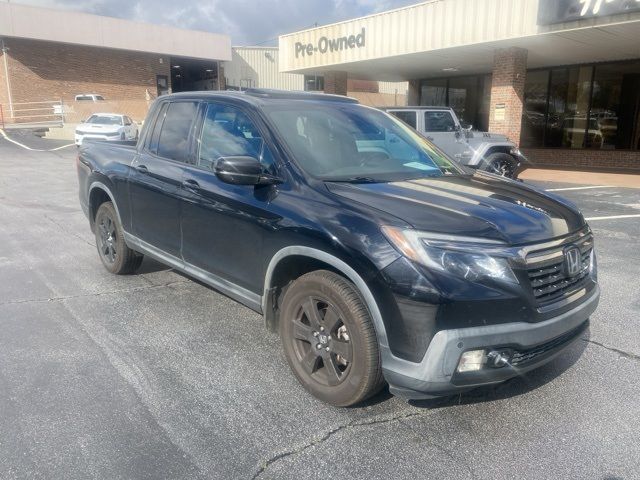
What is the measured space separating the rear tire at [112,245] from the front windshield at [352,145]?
96.5 inches

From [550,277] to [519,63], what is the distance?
13.8m

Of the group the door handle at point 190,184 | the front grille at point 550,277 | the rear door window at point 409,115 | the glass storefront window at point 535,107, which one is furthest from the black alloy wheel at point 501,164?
the front grille at point 550,277

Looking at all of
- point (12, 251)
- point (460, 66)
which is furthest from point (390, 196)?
point (460, 66)

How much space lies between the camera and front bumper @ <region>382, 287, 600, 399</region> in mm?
2553

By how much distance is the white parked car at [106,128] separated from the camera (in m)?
21.6

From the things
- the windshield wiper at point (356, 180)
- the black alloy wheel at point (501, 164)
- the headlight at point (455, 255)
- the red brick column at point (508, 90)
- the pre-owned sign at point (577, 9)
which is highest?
the pre-owned sign at point (577, 9)

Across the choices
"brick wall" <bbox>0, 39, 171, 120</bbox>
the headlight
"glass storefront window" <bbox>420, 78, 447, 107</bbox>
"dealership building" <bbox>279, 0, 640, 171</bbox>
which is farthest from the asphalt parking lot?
"brick wall" <bbox>0, 39, 171, 120</bbox>

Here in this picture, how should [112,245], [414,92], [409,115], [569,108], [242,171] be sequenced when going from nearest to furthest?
[242,171] → [112,245] → [409,115] → [569,108] → [414,92]

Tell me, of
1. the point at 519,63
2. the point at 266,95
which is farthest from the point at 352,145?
the point at 519,63

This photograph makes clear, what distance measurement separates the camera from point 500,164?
12.7 meters

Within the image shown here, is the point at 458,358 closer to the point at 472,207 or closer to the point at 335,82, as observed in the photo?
the point at 472,207

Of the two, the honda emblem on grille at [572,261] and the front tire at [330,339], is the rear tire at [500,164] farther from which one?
the front tire at [330,339]

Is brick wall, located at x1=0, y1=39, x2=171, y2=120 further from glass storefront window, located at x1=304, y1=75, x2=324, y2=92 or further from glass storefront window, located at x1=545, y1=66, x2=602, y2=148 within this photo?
glass storefront window, located at x1=545, y1=66, x2=602, y2=148

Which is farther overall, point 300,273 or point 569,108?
point 569,108
